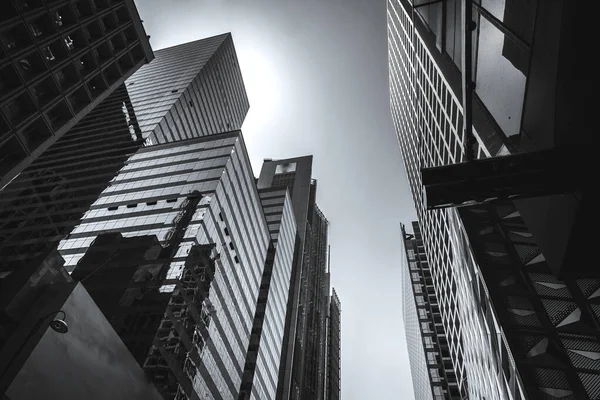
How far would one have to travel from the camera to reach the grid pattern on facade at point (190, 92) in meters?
89.3

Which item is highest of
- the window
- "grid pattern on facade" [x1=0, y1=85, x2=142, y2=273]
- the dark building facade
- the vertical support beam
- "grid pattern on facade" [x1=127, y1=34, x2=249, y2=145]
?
the window

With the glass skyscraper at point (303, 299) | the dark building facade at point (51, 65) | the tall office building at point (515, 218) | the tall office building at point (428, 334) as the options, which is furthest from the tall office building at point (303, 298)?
the dark building facade at point (51, 65)

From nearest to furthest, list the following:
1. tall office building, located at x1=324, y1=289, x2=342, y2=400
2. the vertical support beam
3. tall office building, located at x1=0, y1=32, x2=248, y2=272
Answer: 1. the vertical support beam
2. tall office building, located at x1=0, y1=32, x2=248, y2=272
3. tall office building, located at x1=324, y1=289, x2=342, y2=400

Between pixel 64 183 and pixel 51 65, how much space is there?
47.0 m

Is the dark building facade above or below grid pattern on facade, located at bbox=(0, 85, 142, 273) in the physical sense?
below

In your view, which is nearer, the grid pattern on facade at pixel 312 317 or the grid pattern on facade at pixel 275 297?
the grid pattern on facade at pixel 275 297

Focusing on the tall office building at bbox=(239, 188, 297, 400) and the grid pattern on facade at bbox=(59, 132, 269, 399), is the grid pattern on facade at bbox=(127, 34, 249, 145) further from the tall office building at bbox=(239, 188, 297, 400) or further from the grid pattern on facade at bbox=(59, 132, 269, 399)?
the tall office building at bbox=(239, 188, 297, 400)

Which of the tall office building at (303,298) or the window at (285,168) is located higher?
the window at (285,168)

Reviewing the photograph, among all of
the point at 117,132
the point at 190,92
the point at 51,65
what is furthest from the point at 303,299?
the point at 51,65

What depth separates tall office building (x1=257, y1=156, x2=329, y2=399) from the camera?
3628 inches

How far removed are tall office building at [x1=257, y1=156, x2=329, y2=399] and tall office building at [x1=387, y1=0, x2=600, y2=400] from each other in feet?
144

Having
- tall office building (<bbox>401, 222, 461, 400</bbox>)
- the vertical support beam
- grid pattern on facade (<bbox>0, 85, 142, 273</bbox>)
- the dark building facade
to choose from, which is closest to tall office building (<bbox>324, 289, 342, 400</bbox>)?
tall office building (<bbox>401, 222, 461, 400</bbox>)

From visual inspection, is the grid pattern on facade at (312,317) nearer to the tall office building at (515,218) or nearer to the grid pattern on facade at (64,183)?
the tall office building at (515,218)

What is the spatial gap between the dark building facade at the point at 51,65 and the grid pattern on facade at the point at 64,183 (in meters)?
22.3
